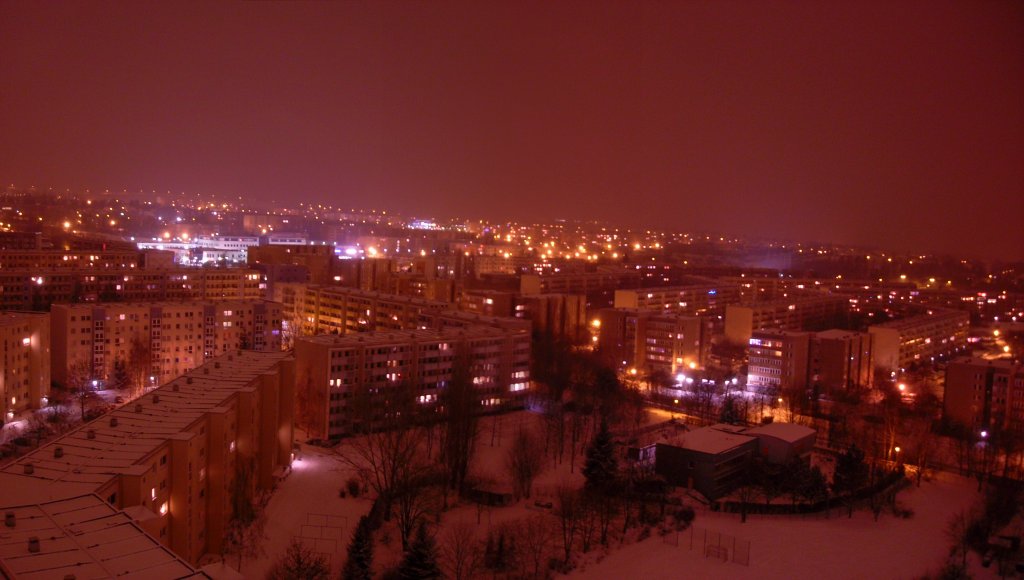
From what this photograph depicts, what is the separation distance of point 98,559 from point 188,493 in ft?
4.90

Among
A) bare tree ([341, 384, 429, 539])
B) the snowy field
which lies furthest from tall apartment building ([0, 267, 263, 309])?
the snowy field

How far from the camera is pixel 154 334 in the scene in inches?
386

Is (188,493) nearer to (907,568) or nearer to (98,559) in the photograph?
(98,559)

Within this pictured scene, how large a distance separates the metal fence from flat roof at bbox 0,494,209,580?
3760 millimetres

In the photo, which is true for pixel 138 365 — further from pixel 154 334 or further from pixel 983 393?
pixel 983 393

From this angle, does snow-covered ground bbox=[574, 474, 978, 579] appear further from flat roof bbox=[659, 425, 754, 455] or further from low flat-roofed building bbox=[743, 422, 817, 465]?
low flat-roofed building bbox=[743, 422, 817, 465]

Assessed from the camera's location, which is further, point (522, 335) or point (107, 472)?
point (522, 335)

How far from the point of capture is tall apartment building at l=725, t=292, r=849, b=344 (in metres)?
13.3

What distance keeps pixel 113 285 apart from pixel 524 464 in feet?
28.0

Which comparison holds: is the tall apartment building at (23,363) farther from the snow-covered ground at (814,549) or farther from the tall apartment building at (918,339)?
the tall apartment building at (918,339)

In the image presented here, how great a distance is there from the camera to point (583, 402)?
29.9 ft

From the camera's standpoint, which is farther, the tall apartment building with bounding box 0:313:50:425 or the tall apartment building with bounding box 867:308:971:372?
the tall apartment building with bounding box 867:308:971:372

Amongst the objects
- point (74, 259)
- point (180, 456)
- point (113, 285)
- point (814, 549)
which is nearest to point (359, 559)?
point (180, 456)

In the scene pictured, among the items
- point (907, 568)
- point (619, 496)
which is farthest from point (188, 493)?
point (907, 568)
